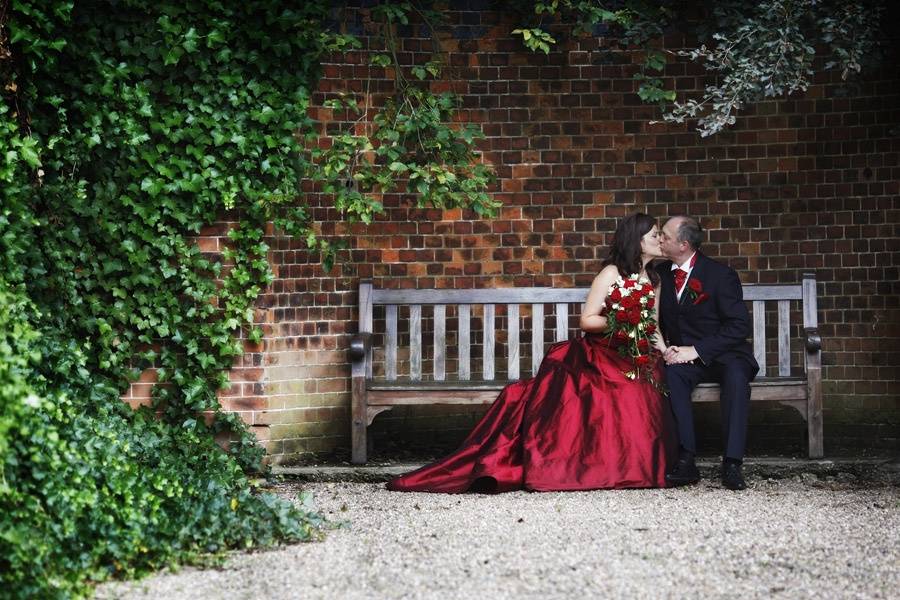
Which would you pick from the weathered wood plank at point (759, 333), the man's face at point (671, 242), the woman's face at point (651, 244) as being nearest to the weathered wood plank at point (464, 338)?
A: the woman's face at point (651, 244)

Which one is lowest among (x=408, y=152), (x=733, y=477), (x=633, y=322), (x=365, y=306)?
(x=733, y=477)

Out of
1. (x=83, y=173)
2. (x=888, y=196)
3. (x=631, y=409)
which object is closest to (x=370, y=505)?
(x=631, y=409)

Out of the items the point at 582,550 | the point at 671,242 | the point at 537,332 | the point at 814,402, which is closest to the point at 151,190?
the point at 537,332

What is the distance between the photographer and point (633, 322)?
7.16 m

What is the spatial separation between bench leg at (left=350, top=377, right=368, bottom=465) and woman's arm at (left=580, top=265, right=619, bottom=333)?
4.84 feet

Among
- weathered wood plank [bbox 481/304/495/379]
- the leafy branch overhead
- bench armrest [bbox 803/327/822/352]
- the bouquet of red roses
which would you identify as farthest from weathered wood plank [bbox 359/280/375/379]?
bench armrest [bbox 803/327/822/352]

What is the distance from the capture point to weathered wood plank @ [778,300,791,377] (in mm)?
7840

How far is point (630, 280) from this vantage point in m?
7.32

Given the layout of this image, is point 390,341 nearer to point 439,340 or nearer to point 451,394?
point 439,340

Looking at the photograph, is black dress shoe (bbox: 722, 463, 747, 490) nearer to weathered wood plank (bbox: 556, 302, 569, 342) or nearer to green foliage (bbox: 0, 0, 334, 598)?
weathered wood plank (bbox: 556, 302, 569, 342)

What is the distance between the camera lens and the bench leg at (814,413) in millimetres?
7477

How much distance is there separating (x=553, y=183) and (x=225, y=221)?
8.21 feet

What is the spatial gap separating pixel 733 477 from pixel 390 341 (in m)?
2.45

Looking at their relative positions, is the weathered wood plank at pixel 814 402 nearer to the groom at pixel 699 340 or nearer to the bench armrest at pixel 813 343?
the bench armrest at pixel 813 343
